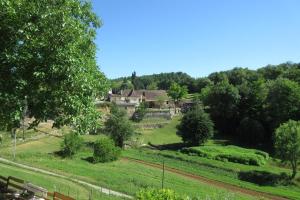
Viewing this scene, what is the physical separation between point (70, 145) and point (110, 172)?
13.7 meters

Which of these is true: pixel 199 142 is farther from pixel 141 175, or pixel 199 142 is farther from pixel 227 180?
pixel 141 175

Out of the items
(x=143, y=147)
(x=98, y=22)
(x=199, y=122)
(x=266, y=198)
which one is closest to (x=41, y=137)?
(x=143, y=147)

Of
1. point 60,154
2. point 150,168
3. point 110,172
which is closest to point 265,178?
point 150,168

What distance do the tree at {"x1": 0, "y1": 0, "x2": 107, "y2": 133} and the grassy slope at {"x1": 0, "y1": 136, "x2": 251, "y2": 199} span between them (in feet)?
72.1

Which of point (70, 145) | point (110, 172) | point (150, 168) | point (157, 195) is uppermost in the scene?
point (157, 195)

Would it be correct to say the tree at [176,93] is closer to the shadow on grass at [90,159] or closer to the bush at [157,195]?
the shadow on grass at [90,159]

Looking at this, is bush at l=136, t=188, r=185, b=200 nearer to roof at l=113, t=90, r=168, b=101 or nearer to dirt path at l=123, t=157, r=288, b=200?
dirt path at l=123, t=157, r=288, b=200

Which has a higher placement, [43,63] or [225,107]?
[43,63]

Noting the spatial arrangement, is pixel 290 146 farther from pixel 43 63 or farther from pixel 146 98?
pixel 146 98

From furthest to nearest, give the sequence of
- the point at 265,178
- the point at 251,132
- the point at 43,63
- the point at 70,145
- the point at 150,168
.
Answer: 1. the point at 251,132
2. the point at 70,145
3. the point at 150,168
4. the point at 265,178
5. the point at 43,63

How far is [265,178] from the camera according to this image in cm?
5959

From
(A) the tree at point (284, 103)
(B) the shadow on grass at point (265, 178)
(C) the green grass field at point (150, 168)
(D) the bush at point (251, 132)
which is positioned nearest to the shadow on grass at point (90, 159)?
(C) the green grass field at point (150, 168)

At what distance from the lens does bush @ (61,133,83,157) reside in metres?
65.0

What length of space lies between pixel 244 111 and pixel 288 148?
123 ft
